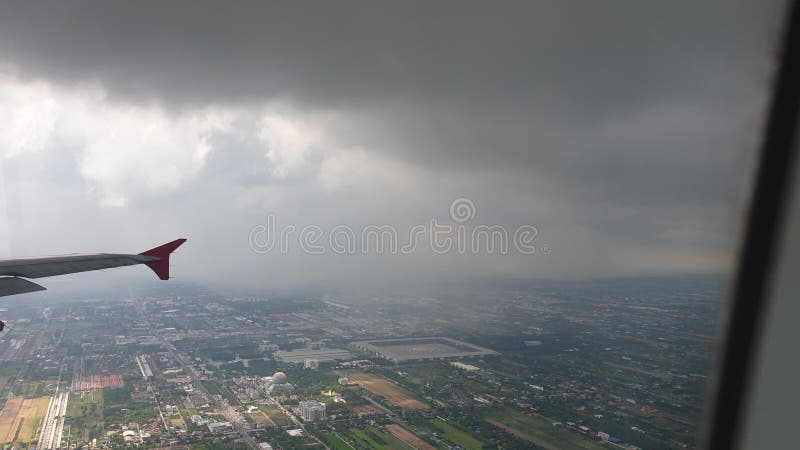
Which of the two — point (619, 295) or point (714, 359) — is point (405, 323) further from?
point (714, 359)

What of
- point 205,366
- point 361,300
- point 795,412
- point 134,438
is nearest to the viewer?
point 795,412

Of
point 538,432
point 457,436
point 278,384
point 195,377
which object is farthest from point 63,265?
point 195,377

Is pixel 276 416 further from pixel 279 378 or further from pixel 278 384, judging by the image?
pixel 279 378

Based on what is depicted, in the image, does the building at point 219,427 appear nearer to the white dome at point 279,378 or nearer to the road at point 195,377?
the road at point 195,377

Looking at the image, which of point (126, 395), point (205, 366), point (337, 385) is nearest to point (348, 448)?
point (337, 385)

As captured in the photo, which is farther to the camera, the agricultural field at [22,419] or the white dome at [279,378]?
the white dome at [279,378]

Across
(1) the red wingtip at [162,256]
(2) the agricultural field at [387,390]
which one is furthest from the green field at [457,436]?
(1) the red wingtip at [162,256]

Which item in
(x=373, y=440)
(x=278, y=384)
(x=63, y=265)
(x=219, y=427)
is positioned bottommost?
(x=278, y=384)
